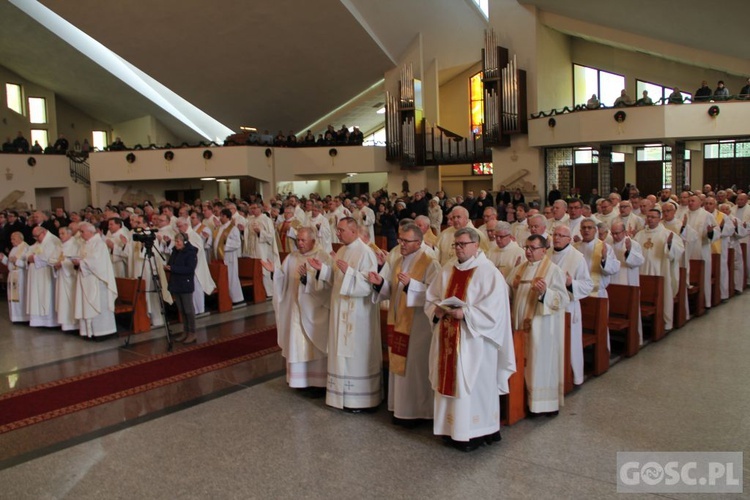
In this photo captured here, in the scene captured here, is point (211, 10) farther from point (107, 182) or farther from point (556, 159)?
point (556, 159)

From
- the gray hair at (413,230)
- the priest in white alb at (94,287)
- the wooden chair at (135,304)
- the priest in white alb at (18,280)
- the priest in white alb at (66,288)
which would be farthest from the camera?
the priest in white alb at (18,280)

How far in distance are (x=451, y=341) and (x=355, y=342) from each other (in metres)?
1.31

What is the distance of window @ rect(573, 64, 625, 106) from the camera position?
78.6ft

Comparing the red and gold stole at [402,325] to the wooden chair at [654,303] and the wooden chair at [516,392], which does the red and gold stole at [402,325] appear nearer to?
the wooden chair at [516,392]

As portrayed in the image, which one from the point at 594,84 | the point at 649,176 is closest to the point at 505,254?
the point at 649,176

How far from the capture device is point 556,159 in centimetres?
2228

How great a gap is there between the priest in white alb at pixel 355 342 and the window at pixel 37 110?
26.3 metres

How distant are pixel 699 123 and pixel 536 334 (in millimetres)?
14180

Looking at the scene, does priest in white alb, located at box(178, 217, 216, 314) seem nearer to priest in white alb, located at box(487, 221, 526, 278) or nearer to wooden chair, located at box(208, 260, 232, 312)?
wooden chair, located at box(208, 260, 232, 312)

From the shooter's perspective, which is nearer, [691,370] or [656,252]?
[691,370]

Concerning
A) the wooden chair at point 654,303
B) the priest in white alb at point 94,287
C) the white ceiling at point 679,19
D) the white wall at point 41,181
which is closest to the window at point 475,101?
the white ceiling at point 679,19

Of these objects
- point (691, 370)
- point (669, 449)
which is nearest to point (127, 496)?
point (669, 449)

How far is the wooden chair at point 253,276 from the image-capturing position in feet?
39.3

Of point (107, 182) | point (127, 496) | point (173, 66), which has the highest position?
point (173, 66)
